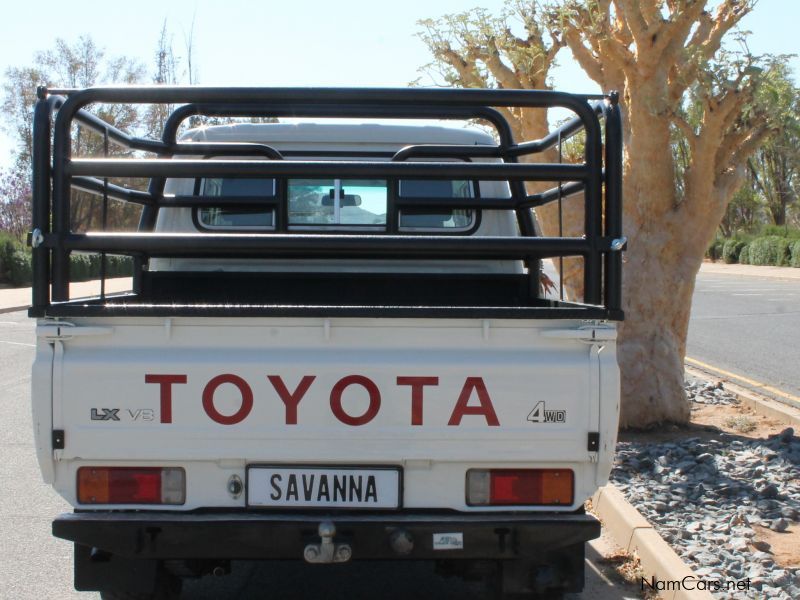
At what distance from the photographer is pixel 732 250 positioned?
51.6 metres

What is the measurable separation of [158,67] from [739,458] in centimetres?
1879

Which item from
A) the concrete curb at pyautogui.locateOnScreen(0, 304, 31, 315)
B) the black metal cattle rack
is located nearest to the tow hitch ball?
the black metal cattle rack

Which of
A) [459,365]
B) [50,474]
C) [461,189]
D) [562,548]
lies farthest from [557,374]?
[461,189]

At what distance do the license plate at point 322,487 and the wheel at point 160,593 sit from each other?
24.0 inches

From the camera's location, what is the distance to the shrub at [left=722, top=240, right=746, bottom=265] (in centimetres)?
5106

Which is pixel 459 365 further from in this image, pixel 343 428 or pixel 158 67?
pixel 158 67

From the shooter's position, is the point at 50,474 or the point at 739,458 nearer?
the point at 50,474

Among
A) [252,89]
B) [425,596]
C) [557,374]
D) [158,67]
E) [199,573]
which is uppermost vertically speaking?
[158,67]

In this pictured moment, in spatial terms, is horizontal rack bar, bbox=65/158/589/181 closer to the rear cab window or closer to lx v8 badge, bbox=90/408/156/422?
lx v8 badge, bbox=90/408/156/422

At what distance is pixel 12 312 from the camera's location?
73.3 feet

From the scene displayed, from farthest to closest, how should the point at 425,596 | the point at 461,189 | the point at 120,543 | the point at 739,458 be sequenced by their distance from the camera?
the point at 739,458, the point at 461,189, the point at 425,596, the point at 120,543

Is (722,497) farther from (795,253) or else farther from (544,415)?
(795,253)

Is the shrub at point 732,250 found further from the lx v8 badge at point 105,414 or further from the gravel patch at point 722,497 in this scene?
the lx v8 badge at point 105,414

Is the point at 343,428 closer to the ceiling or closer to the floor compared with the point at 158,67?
closer to the floor
